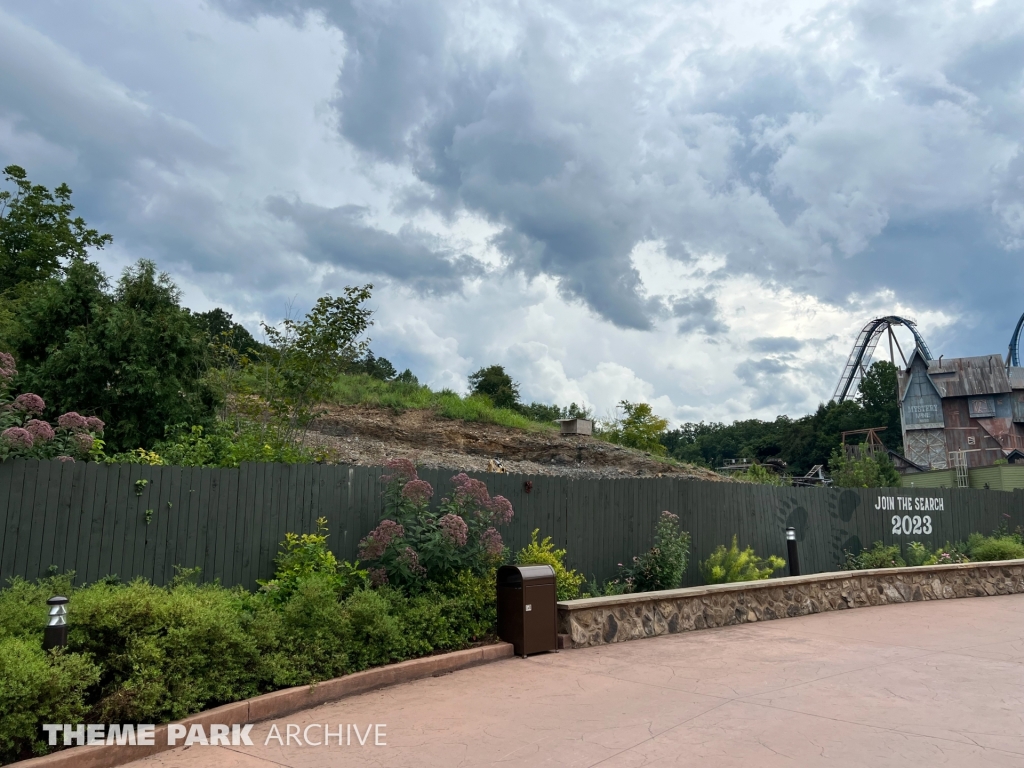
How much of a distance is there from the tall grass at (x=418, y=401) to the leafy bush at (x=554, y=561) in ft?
52.1

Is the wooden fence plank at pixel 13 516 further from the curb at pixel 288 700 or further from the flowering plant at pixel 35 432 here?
the curb at pixel 288 700

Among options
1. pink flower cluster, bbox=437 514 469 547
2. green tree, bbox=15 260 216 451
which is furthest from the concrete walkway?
green tree, bbox=15 260 216 451

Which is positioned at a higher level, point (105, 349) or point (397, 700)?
point (105, 349)

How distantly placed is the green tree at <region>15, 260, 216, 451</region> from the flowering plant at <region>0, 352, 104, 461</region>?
10.9ft

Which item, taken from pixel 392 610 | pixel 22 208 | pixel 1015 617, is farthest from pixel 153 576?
pixel 22 208

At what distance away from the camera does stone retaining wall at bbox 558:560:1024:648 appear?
10.2 meters

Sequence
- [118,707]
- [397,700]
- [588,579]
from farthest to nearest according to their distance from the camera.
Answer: [588,579]
[397,700]
[118,707]

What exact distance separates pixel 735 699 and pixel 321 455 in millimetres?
8374

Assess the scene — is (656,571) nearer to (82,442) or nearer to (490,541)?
(490,541)

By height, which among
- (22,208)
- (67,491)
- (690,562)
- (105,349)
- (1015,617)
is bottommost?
(1015,617)

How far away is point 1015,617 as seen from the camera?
12898 mm

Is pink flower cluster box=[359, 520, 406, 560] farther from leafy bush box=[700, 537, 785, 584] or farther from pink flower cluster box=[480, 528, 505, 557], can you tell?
leafy bush box=[700, 537, 785, 584]

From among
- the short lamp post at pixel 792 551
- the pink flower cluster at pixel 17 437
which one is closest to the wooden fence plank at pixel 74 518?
the pink flower cluster at pixel 17 437

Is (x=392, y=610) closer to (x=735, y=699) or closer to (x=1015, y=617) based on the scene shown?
(x=735, y=699)
